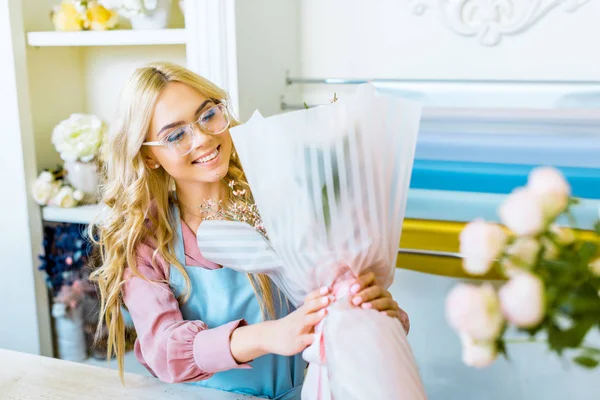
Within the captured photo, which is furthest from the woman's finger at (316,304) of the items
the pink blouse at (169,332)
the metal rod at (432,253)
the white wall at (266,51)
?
the white wall at (266,51)

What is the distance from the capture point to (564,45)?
1816 millimetres

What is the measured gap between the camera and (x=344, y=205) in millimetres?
815

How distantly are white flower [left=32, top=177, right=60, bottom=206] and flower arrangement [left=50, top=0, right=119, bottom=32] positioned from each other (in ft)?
1.46

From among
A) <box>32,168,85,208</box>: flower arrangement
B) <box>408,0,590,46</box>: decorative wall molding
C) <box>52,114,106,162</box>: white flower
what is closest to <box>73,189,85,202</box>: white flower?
<box>32,168,85,208</box>: flower arrangement

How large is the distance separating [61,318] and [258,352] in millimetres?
1307

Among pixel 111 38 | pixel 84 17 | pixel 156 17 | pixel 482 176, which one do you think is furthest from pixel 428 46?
pixel 84 17

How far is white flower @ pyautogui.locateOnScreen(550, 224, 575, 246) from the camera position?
21.0 inches

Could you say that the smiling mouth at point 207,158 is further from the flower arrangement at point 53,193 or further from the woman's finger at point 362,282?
the flower arrangement at point 53,193

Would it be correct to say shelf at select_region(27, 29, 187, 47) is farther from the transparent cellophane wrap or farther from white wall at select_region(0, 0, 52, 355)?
the transparent cellophane wrap

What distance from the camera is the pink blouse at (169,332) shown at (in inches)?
44.4

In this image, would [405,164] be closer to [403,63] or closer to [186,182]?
[186,182]

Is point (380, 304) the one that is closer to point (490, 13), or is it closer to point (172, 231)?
point (172, 231)

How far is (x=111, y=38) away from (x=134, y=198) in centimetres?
75

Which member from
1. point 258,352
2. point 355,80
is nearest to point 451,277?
point 355,80
